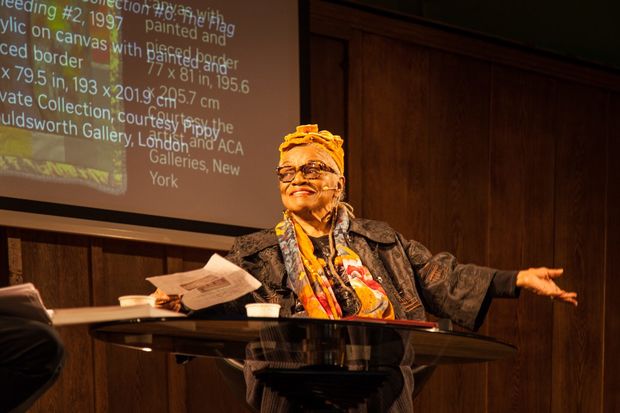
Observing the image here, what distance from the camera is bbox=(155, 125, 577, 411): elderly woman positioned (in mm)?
2619

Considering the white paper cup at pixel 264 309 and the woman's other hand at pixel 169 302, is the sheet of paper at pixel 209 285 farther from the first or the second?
the woman's other hand at pixel 169 302

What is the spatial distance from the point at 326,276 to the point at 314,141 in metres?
0.43

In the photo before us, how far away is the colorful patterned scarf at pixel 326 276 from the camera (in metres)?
2.59

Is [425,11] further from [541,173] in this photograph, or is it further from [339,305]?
[339,305]

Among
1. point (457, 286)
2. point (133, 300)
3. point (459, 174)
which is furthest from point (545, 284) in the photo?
point (459, 174)

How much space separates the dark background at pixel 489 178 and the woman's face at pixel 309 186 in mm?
917

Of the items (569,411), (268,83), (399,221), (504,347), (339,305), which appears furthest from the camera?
(569,411)

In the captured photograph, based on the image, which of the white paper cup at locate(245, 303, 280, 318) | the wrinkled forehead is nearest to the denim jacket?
the wrinkled forehead

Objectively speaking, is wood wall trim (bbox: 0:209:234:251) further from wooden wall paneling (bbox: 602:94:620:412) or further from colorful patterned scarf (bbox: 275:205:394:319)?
wooden wall paneling (bbox: 602:94:620:412)

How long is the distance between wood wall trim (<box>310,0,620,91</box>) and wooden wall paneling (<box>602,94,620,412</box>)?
0.24 meters

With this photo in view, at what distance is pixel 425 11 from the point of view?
15.0 feet

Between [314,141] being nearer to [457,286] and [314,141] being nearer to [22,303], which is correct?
[457,286]

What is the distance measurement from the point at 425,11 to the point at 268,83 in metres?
1.04

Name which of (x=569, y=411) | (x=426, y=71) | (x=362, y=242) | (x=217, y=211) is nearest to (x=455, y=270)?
(x=362, y=242)
